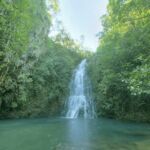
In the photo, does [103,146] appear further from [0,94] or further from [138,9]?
[0,94]

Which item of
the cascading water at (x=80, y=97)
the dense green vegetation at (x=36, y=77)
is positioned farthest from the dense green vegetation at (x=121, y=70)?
the dense green vegetation at (x=36, y=77)

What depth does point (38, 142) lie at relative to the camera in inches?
299

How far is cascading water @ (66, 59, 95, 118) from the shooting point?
18594 mm

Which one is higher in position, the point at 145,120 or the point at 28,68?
the point at 28,68

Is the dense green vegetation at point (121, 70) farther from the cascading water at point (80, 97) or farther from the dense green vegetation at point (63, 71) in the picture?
the cascading water at point (80, 97)

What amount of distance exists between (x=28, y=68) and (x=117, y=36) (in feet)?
24.9

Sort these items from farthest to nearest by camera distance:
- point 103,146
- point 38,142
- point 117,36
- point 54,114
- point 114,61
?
point 54,114 < point 114,61 < point 117,36 < point 38,142 < point 103,146

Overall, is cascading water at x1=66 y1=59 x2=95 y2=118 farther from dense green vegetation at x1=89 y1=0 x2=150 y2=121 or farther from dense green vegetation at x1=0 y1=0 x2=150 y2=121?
dense green vegetation at x1=89 y1=0 x2=150 y2=121

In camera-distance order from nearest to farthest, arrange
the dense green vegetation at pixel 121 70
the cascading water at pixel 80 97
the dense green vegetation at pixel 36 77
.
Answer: the dense green vegetation at pixel 121 70
the dense green vegetation at pixel 36 77
the cascading water at pixel 80 97

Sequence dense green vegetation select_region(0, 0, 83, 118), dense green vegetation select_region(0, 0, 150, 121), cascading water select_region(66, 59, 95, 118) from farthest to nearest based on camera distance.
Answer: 1. cascading water select_region(66, 59, 95, 118)
2. dense green vegetation select_region(0, 0, 83, 118)
3. dense green vegetation select_region(0, 0, 150, 121)

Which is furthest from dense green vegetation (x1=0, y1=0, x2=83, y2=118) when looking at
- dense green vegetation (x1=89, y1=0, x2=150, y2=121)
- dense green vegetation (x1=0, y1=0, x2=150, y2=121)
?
dense green vegetation (x1=89, y1=0, x2=150, y2=121)

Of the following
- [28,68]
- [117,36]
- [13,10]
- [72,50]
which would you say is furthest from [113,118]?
[72,50]

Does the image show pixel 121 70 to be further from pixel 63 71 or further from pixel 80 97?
pixel 63 71

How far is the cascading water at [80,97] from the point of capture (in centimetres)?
1859
